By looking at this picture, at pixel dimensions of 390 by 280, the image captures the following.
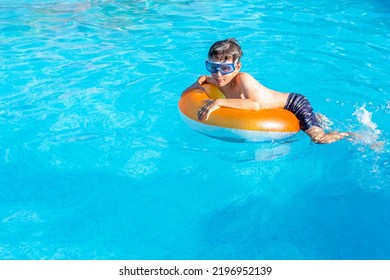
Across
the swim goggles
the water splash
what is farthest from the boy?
the water splash

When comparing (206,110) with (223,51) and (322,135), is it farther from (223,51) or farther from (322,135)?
(322,135)

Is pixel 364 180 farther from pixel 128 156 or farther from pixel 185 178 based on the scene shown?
pixel 128 156

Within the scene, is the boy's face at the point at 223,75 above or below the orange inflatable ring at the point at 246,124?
above

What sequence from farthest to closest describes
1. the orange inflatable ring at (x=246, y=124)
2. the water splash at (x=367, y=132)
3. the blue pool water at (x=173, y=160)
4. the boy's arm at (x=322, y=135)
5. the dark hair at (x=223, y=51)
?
1. the water splash at (x=367, y=132)
2. the boy's arm at (x=322, y=135)
3. the dark hair at (x=223, y=51)
4. the orange inflatable ring at (x=246, y=124)
5. the blue pool water at (x=173, y=160)

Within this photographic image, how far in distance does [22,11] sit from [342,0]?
299 inches

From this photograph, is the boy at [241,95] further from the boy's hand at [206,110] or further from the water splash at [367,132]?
the water splash at [367,132]

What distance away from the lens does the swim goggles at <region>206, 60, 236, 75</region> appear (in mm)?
4465

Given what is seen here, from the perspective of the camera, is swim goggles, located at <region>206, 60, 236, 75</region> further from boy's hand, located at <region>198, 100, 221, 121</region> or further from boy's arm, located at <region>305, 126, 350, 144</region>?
boy's arm, located at <region>305, 126, 350, 144</region>

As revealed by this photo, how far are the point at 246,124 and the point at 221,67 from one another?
65cm

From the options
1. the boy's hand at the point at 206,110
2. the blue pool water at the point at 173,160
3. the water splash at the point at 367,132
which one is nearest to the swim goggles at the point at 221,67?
the boy's hand at the point at 206,110

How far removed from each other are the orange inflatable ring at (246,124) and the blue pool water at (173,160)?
0.99ft

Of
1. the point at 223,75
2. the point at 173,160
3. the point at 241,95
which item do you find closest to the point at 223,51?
the point at 223,75

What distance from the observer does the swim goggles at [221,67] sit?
446cm

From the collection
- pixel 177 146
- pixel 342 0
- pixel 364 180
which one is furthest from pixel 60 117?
pixel 342 0
